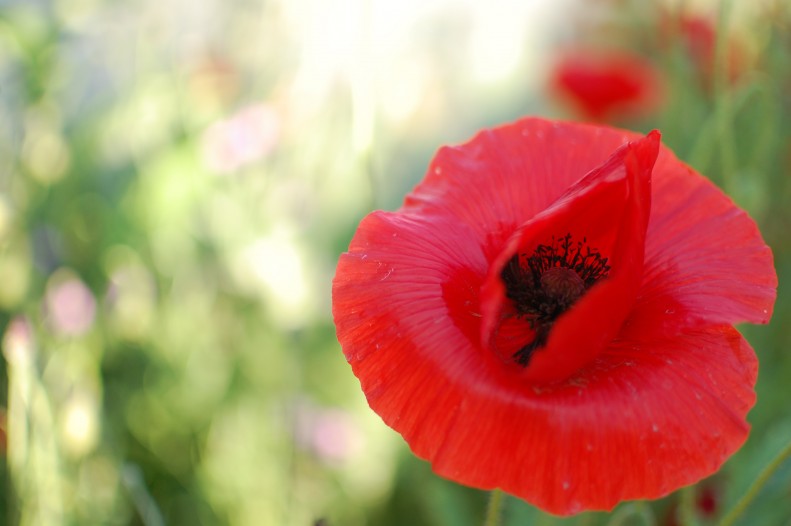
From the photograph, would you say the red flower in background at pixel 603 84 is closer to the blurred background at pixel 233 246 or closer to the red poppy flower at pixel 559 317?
the blurred background at pixel 233 246

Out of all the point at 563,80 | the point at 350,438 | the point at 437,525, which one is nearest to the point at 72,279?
the point at 350,438

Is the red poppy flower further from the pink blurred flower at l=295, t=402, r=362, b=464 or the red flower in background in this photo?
the red flower in background

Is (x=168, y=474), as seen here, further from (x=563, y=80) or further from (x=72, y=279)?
(x=563, y=80)

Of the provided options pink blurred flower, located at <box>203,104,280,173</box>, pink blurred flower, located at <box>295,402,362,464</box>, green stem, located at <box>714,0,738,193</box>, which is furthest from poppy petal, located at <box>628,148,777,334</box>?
pink blurred flower, located at <box>203,104,280,173</box>

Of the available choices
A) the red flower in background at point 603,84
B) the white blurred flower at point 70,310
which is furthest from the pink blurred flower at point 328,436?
the red flower in background at point 603,84


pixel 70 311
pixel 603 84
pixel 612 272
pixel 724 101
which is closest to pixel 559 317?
pixel 612 272
